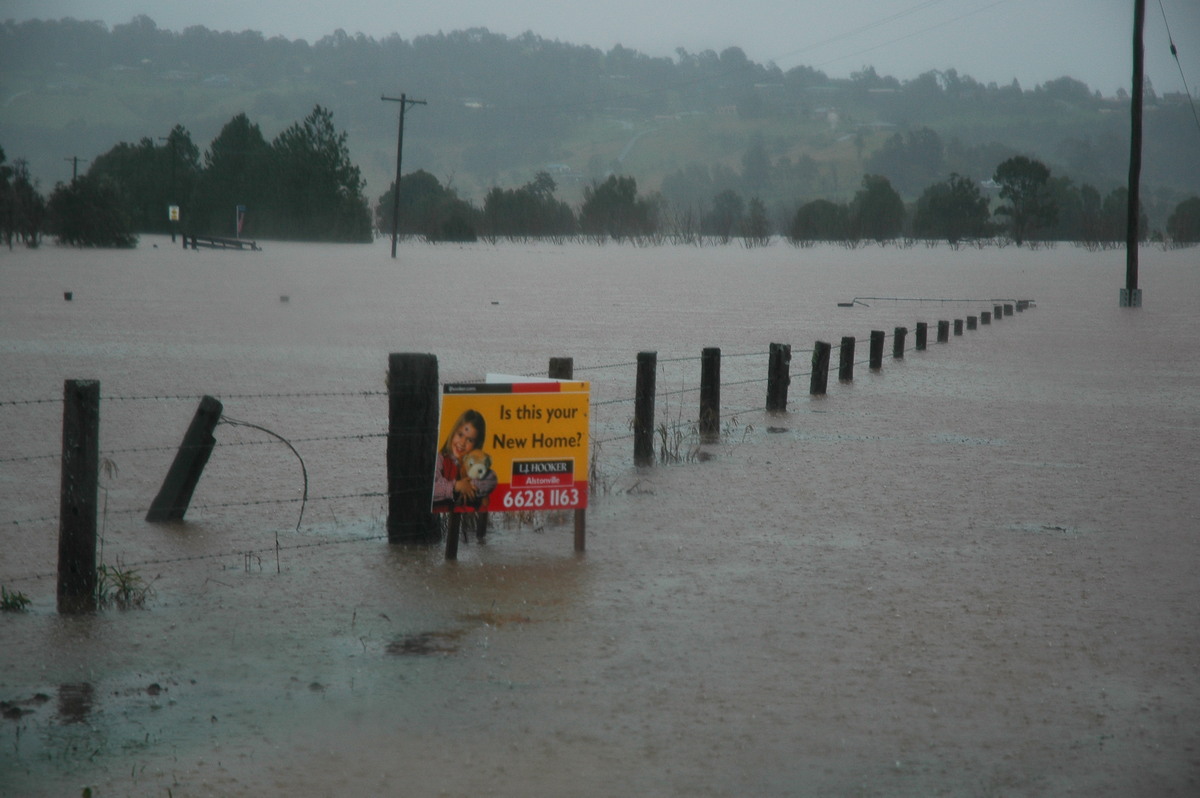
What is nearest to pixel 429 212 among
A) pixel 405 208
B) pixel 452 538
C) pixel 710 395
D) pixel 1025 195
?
pixel 405 208

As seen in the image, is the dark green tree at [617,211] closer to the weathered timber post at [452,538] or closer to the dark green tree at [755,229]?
the dark green tree at [755,229]

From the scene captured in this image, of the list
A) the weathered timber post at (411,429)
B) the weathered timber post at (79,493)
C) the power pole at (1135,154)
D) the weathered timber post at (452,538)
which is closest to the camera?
the weathered timber post at (79,493)

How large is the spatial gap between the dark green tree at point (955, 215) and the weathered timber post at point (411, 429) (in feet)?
401

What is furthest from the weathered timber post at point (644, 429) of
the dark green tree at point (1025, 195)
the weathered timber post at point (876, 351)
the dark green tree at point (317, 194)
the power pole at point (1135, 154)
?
the dark green tree at point (1025, 195)

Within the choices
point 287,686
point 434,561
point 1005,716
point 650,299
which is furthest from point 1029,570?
point 650,299

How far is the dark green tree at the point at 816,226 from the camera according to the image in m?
A: 117

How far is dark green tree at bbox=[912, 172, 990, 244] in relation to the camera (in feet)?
411

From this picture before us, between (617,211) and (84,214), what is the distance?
2418 inches

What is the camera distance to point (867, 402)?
15992mm

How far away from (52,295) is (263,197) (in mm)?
66381

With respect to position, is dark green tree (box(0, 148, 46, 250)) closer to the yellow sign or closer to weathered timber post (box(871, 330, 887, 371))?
weathered timber post (box(871, 330, 887, 371))

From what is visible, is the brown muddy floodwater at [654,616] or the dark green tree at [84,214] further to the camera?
the dark green tree at [84,214]

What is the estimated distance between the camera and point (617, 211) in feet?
414

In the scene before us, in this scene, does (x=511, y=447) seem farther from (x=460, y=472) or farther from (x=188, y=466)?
(x=188, y=466)
